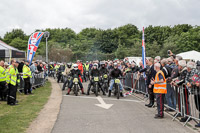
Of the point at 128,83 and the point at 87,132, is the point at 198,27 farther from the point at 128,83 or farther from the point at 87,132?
the point at 87,132

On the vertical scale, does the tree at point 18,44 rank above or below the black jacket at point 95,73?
above

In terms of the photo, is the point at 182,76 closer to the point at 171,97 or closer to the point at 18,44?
the point at 171,97

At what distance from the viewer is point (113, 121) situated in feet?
25.0

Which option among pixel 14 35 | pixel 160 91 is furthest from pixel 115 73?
pixel 14 35

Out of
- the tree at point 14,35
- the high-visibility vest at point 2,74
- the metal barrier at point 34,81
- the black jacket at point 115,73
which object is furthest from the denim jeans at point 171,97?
the tree at point 14,35

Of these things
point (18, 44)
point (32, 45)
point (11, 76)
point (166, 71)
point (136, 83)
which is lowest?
point (136, 83)

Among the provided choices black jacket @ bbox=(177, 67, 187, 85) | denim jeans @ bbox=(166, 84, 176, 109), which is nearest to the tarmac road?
denim jeans @ bbox=(166, 84, 176, 109)

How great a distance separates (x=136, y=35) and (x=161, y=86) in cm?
7131

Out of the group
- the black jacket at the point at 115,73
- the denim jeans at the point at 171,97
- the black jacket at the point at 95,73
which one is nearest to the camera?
the denim jeans at the point at 171,97

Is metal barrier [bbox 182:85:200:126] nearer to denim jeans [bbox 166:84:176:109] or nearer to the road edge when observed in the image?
denim jeans [bbox 166:84:176:109]

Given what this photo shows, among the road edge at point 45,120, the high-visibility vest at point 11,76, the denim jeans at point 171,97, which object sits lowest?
the road edge at point 45,120

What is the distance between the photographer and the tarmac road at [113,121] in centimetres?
666

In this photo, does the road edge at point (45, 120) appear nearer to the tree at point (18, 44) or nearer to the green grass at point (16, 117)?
the green grass at point (16, 117)

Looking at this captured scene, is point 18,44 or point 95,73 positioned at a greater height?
point 18,44
